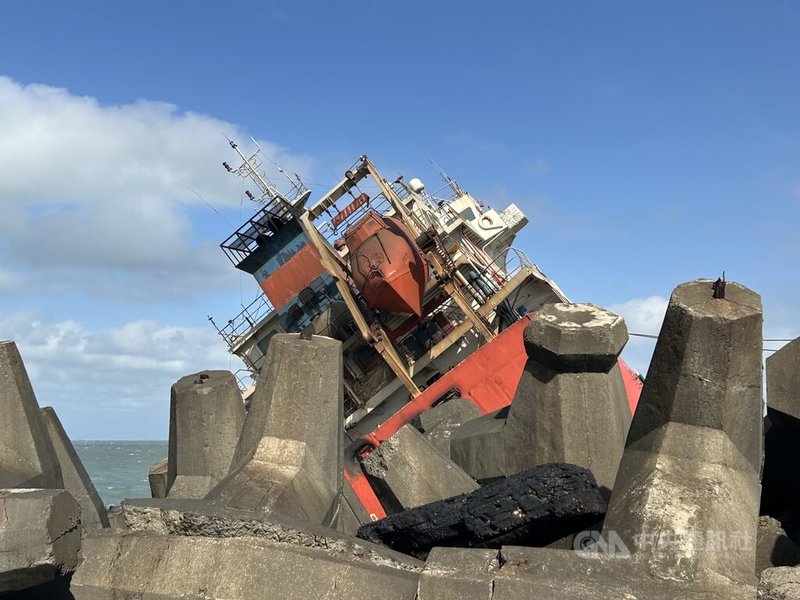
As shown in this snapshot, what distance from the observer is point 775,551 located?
3807 mm

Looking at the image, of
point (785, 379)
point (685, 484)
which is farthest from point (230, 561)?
point (785, 379)

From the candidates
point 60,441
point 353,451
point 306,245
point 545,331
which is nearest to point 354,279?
point 306,245

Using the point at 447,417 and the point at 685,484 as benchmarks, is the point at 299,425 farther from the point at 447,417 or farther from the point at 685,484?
the point at 447,417

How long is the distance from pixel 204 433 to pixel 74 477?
1570mm

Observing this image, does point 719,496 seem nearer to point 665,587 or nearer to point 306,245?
point 665,587

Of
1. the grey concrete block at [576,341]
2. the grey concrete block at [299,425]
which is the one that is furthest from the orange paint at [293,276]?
the grey concrete block at [299,425]

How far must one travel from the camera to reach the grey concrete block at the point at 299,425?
4.26m

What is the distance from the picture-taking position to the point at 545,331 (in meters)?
4.87

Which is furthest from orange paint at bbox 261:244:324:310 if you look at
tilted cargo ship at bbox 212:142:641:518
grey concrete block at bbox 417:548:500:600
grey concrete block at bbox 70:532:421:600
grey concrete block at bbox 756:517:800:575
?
grey concrete block at bbox 417:548:500:600

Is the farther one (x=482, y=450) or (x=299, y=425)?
(x=482, y=450)

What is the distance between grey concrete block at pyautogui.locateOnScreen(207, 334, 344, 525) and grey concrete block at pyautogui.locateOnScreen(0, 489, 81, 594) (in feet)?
2.64

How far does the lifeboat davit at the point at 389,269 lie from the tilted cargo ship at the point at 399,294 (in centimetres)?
2

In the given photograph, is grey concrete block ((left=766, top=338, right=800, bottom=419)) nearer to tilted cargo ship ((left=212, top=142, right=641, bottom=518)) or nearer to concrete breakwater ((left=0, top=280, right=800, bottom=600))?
concrete breakwater ((left=0, top=280, right=800, bottom=600))

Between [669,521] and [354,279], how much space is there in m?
11.8
